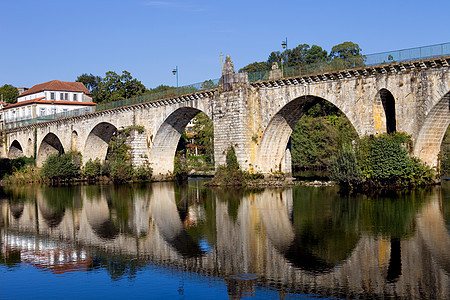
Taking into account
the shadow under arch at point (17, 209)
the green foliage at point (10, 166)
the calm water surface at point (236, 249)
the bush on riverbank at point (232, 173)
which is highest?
the green foliage at point (10, 166)

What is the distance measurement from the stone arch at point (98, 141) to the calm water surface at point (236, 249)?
28520 mm

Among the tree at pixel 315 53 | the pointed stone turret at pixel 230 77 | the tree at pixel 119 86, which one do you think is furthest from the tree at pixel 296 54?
the pointed stone turret at pixel 230 77

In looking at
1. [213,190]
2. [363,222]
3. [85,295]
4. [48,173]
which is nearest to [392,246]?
[363,222]

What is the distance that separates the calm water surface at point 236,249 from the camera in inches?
542

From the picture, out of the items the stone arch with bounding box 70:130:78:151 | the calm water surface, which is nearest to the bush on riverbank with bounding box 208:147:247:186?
the calm water surface

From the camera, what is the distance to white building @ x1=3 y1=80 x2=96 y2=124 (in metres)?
79.3

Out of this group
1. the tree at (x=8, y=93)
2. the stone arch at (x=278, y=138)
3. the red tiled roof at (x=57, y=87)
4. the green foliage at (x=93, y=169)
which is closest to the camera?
the stone arch at (x=278, y=138)

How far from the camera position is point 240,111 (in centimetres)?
3969

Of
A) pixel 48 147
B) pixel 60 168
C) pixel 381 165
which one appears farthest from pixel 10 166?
pixel 381 165

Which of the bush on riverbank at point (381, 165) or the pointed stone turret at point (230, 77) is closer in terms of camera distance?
the bush on riverbank at point (381, 165)

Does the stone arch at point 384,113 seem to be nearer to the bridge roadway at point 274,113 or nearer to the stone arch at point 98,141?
the bridge roadway at point 274,113

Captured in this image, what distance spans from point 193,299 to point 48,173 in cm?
4743

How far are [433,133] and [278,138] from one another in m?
12.4

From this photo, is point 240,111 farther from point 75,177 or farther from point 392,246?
point 75,177
